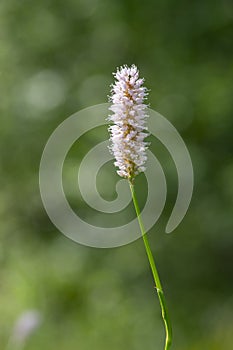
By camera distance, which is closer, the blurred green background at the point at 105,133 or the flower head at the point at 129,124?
the flower head at the point at 129,124

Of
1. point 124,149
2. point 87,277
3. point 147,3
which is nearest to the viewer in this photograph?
point 124,149

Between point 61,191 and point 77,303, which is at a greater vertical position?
point 61,191

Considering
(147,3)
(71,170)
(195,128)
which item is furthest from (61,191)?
(147,3)

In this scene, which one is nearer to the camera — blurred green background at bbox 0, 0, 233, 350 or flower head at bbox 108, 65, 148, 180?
flower head at bbox 108, 65, 148, 180

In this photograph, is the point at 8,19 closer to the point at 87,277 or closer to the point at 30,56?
the point at 30,56

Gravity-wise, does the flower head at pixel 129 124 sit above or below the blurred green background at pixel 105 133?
below

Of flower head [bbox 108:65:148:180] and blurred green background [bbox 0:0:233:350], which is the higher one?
blurred green background [bbox 0:0:233:350]

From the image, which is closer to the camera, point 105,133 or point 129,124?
point 129,124

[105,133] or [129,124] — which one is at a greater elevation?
[105,133]
